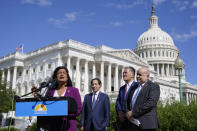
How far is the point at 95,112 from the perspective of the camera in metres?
8.90

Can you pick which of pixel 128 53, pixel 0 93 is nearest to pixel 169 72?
pixel 128 53

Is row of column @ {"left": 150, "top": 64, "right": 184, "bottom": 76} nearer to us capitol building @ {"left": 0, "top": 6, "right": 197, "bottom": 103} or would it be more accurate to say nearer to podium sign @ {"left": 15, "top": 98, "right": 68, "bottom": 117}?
us capitol building @ {"left": 0, "top": 6, "right": 197, "bottom": 103}

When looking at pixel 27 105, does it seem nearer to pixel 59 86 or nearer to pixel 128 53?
pixel 59 86

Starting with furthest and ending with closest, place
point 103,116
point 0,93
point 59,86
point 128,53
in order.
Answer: point 128,53 → point 0,93 → point 103,116 → point 59,86

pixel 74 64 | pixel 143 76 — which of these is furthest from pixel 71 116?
pixel 74 64

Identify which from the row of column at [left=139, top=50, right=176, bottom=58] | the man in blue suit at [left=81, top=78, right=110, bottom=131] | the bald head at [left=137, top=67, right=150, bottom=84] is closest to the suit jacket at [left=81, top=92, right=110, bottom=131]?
the man in blue suit at [left=81, top=78, right=110, bottom=131]

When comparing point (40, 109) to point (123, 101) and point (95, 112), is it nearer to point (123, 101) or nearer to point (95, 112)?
point (95, 112)

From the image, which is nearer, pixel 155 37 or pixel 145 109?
pixel 145 109

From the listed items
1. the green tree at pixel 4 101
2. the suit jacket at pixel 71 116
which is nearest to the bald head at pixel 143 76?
the suit jacket at pixel 71 116

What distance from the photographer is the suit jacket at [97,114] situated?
8.82m

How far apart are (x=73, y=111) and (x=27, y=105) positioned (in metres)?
1.04

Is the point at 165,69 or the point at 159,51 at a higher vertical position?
the point at 159,51

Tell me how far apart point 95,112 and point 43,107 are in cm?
345

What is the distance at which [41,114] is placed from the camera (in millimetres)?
5668
